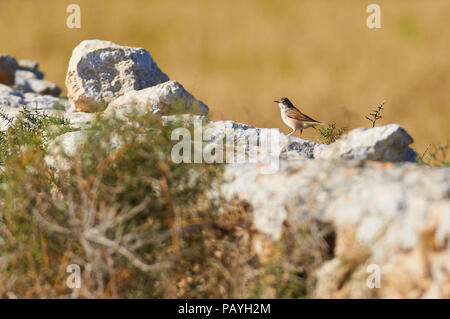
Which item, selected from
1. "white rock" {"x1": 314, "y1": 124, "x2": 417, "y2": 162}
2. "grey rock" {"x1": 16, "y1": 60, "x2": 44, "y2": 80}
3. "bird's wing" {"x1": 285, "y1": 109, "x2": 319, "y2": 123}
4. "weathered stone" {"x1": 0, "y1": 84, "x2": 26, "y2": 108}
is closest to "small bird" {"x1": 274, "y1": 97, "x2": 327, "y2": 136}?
"bird's wing" {"x1": 285, "y1": 109, "x2": 319, "y2": 123}

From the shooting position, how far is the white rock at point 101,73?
652 cm

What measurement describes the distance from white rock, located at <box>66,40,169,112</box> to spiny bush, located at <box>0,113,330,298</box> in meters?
2.67

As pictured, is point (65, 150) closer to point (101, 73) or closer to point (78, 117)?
point (78, 117)

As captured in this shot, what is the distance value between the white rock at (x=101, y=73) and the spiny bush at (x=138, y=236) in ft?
8.77

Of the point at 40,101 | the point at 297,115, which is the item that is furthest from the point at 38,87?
the point at 297,115

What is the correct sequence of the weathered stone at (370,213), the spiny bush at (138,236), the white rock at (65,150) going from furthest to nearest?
the white rock at (65,150), the spiny bush at (138,236), the weathered stone at (370,213)

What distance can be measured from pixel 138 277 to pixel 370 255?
58.0 inches

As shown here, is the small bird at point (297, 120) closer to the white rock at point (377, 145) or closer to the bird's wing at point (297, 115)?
the bird's wing at point (297, 115)

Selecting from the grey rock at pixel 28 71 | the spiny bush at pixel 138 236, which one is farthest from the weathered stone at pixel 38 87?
the spiny bush at pixel 138 236

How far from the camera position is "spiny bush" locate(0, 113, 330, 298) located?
3373 millimetres
